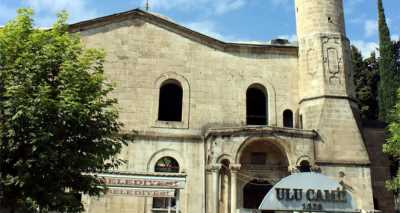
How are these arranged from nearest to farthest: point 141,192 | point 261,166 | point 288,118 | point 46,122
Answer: point 46,122, point 141,192, point 261,166, point 288,118

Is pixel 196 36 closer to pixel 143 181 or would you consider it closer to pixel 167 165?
pixel 167 165

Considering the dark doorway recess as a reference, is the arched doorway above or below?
above

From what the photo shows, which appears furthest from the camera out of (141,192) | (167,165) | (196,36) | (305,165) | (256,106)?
(256,106)

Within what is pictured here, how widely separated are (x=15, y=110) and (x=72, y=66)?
78.4 inches

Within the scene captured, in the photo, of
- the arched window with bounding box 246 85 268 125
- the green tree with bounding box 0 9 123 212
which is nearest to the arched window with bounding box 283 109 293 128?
the arched window with bounding box 246 85 268 125

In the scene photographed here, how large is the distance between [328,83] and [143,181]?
1038 centimetres

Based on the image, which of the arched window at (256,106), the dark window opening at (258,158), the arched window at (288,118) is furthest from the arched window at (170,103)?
the arched window at (288,118)

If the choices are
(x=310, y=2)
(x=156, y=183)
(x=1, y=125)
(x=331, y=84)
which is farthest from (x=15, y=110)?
(x=310, y=2)

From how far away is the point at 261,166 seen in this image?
2066 centimetres

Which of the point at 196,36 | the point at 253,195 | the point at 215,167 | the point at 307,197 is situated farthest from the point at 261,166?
the point at 307,197

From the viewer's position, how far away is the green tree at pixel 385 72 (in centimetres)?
2938

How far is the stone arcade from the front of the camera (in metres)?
19.3

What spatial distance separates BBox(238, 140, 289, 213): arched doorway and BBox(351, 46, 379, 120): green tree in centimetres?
1884

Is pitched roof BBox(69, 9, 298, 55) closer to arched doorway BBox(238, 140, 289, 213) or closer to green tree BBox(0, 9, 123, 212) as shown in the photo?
arched doorway BBox(238, 140, 289, 213)
